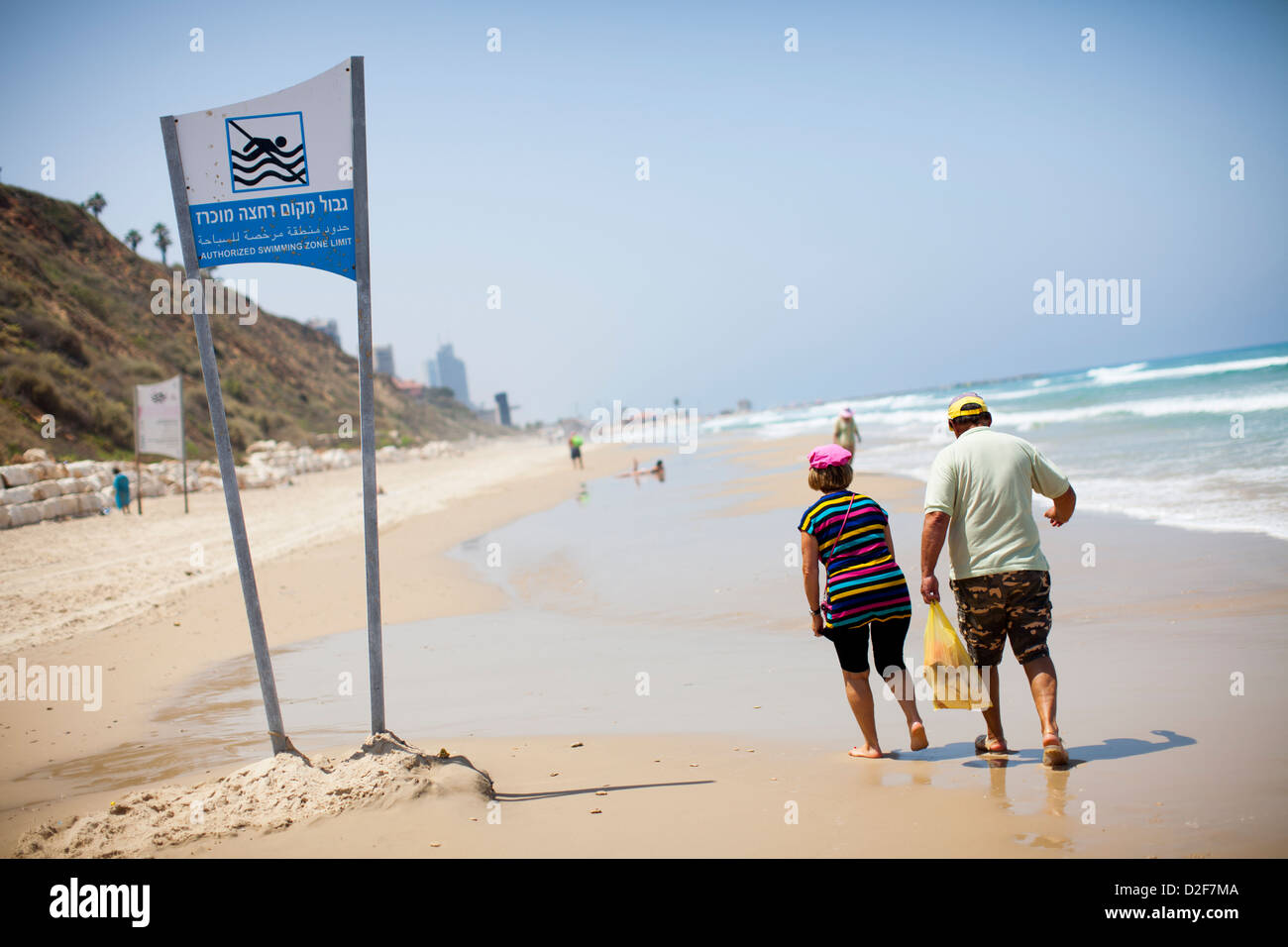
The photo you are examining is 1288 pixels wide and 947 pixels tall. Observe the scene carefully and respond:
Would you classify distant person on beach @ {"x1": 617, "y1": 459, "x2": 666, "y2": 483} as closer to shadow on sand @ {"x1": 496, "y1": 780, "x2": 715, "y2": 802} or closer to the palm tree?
shadow on sand @ {"x1": 496, "y1": 780, "x2": 715, "y2": 802}

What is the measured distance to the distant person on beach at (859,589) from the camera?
410 centimetres

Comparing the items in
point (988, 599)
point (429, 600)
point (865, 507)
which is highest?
point (865, 507)

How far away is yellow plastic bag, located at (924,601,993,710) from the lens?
160 inches

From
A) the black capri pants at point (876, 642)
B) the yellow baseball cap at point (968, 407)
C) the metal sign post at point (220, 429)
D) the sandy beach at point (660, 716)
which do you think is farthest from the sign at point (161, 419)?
the yellow baseball cap at point (968, 407)

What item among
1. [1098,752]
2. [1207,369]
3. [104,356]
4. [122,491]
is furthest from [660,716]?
[1207,369]

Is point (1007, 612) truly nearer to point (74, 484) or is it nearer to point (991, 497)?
point (991, 497)

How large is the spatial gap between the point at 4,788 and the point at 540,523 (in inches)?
542

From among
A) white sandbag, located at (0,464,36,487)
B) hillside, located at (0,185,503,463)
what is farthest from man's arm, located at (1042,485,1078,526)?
hillside, located at (0,185,503,463)

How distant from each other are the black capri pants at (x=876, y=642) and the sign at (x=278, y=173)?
311 centimetres

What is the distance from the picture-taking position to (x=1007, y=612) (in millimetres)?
4004

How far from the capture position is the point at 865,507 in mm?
4152
